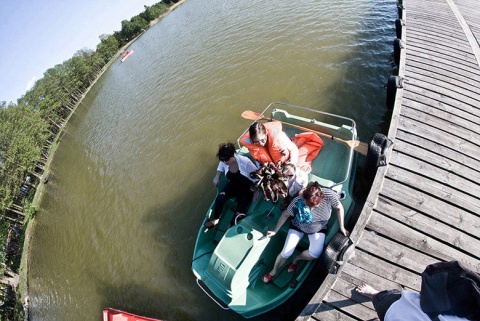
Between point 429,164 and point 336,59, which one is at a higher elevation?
point 336,59

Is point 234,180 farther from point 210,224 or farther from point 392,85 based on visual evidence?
point 392,85

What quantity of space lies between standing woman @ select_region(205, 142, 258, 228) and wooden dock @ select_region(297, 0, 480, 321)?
211 centimetres

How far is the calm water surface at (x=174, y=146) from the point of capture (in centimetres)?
719

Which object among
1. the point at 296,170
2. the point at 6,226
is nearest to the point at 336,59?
the point at 296,170

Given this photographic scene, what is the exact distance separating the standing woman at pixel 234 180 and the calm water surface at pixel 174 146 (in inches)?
80.9

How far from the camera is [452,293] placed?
200cm

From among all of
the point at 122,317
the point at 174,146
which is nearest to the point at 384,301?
the point at 122,317

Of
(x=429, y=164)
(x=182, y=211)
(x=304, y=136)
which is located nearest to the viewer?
(x=429, y=164)

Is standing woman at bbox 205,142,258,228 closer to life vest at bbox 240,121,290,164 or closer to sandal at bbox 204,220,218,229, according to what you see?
sandal at bbox 204,220,218,229

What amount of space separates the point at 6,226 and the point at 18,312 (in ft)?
17.3

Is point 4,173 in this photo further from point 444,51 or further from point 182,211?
point 444,51

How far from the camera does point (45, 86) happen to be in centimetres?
2361

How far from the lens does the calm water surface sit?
23.6 feet

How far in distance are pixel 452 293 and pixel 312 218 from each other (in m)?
2.30
